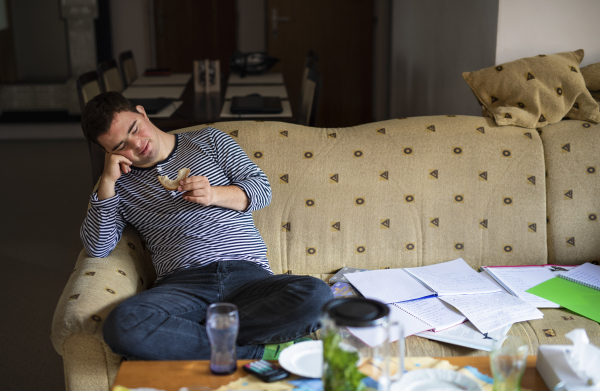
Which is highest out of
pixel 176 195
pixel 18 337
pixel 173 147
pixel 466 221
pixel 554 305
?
pixel 173 147

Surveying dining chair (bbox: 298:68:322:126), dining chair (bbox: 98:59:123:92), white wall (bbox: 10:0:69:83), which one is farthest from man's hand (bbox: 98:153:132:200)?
white wall (bbox: 10:0:69:83)

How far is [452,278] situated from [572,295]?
0.34 meters

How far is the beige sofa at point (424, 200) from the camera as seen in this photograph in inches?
73.5

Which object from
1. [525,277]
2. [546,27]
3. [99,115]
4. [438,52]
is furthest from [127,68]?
[525,277]


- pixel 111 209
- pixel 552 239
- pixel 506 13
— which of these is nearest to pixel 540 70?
pixel 506 13

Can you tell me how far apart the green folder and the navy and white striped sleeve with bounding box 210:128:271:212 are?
33.4 inches

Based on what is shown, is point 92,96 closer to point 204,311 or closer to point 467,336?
point 204,311

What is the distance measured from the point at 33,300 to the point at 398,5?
3.70 m

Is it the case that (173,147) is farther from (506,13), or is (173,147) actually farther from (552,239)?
(506,13)

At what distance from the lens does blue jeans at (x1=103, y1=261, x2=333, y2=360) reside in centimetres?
130

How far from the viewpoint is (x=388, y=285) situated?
171cm

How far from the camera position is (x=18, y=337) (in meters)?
2.20

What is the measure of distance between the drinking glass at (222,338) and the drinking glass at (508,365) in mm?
491

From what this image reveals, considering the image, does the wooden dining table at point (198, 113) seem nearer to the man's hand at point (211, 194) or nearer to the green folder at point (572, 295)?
the man's hand at point (211, 194)
